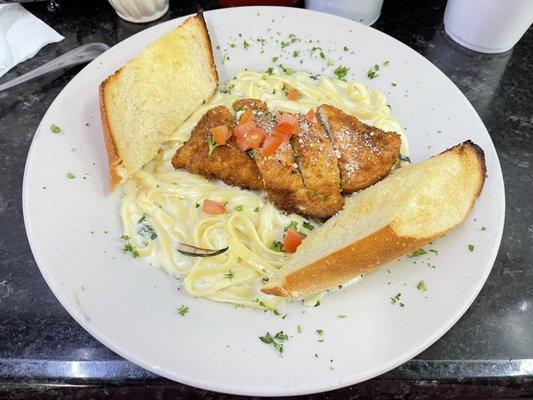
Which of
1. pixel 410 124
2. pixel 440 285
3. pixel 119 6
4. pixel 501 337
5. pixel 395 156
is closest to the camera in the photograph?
pixel 440 285

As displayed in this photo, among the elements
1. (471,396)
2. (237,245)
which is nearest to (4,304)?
(237,245)

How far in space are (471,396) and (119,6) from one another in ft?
12.7

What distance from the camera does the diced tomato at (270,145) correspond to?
10.3 feet

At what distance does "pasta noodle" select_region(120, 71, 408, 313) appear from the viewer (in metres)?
2.84

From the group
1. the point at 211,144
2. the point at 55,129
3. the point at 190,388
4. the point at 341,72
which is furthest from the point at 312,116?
the point at 190,388

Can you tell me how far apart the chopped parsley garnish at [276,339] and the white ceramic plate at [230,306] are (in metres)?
0.03

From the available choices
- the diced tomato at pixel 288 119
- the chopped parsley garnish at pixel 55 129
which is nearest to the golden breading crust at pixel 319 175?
the diced tomato at pixel 288 119

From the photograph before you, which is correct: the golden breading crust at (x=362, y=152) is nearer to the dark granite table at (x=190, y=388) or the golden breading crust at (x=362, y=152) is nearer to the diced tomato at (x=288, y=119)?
the diced tomato at (x=288, y=119)

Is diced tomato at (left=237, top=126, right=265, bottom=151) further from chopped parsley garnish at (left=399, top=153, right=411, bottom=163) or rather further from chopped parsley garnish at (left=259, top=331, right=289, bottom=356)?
chopped parsley garnish at (left=259, top=331, right=289, bottom=356)

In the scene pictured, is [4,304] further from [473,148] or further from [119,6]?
[473,148]

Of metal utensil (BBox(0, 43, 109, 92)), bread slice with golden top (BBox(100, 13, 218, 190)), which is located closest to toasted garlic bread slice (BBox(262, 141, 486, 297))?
bread slice with golden top (BBox(100, 13, 218, 190))

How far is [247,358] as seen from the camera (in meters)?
2.43

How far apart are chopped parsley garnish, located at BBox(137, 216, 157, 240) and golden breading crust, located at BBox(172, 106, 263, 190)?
0.49m

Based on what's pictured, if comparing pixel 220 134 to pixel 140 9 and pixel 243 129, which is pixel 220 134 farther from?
pixel 140 9
